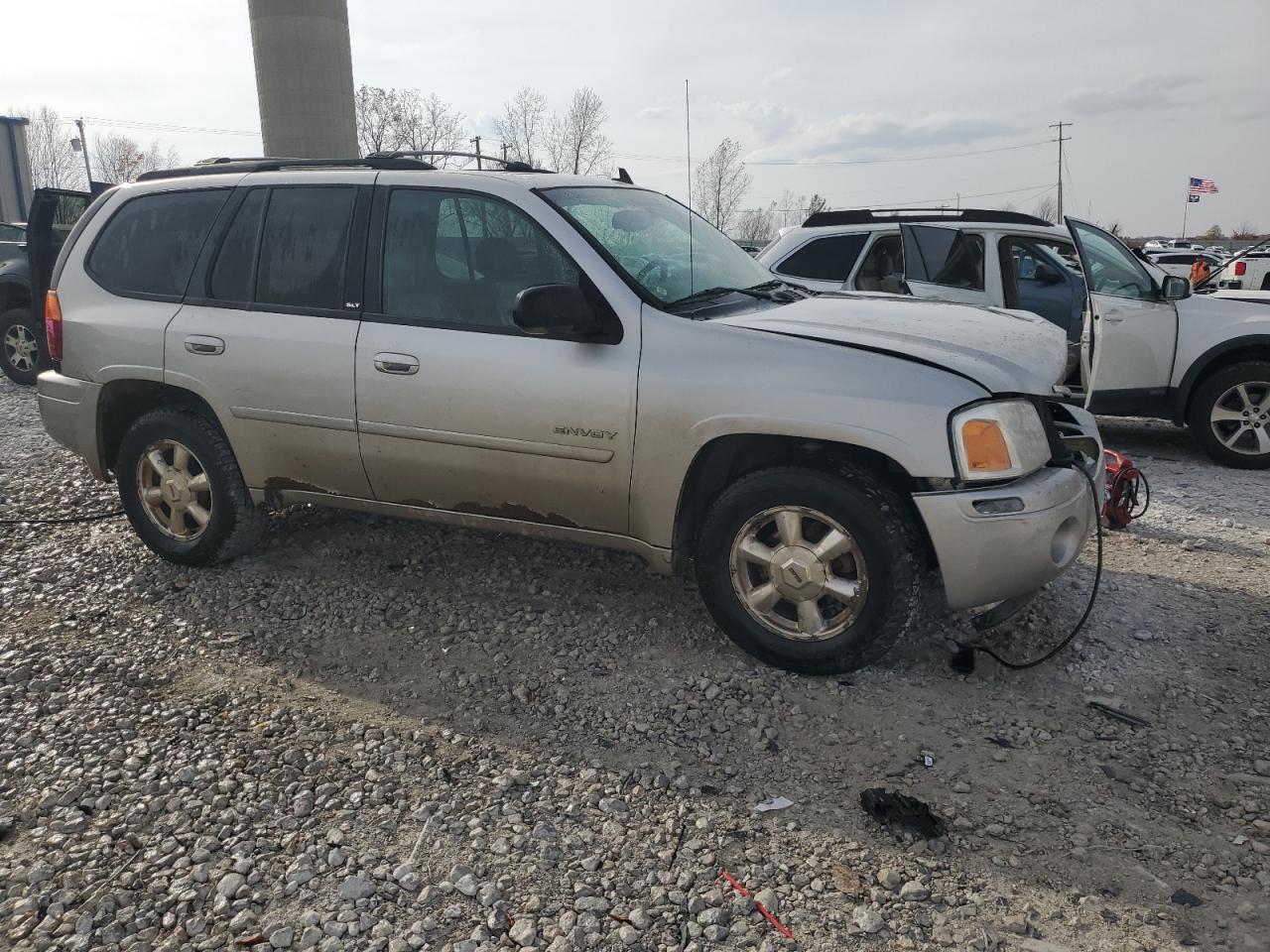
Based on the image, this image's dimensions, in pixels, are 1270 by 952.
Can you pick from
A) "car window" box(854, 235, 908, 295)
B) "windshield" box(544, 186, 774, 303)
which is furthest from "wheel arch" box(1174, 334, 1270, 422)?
"windshield" box(544, 186, 774, 303)

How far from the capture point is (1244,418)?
659 centimetres

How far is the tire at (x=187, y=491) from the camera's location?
447 centimetres

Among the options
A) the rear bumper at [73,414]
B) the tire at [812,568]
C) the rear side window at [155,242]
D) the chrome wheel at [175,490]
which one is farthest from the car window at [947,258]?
the rear bumper at [73,414]

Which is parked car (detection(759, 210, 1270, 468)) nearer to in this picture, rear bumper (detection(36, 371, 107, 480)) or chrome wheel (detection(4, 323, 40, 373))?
rear bumper (detection(36, 371, 107, 480))

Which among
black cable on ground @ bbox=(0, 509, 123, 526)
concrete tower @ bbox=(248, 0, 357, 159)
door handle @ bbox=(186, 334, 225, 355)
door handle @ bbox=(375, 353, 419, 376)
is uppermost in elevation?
concrete tower @ bbox=(248, 0, 357, 159)

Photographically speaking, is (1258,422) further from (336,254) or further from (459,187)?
(336,254)

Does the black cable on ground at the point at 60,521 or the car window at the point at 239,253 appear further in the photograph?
the black cable on ground at the point at 60,521

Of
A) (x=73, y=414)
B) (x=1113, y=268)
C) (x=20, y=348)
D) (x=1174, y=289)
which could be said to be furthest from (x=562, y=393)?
(x=20, y=348)

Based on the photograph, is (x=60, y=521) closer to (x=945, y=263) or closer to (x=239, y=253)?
(x=239, y=253)

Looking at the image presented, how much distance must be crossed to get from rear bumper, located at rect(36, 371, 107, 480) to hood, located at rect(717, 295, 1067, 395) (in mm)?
3229

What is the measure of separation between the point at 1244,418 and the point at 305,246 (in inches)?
247

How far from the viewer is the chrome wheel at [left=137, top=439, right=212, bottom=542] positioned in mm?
4570

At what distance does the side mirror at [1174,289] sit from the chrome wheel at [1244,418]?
0.74m

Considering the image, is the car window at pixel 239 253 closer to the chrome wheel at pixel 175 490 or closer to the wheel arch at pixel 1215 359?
the chrome wheel at pixel 175 490
